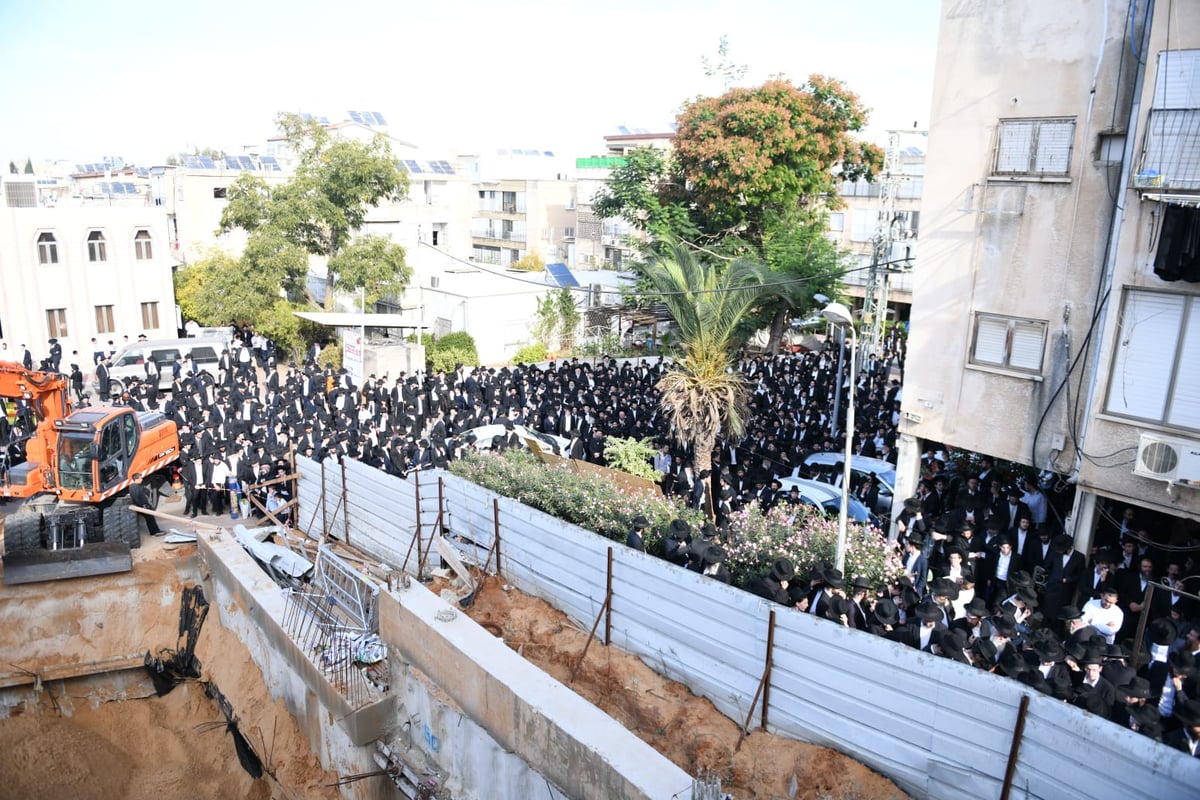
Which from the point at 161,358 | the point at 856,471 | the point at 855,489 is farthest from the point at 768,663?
the point at 161,358

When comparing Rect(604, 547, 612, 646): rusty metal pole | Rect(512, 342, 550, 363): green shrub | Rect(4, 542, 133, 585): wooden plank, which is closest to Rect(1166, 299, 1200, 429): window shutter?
Rect(604, 547, 612, 646): rusty metal pole

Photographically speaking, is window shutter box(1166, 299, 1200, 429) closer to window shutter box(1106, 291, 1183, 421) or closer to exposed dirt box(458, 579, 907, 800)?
window shutter box(1106, 291, 1183, 421)

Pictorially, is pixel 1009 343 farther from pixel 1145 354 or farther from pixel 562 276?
pixel 562 276

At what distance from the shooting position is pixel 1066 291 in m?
9.57

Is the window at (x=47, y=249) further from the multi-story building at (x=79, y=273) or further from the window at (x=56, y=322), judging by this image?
the window at (x=56, y=322)

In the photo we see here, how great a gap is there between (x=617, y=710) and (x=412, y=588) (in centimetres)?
251

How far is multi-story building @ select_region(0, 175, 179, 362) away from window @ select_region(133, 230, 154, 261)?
0.03m

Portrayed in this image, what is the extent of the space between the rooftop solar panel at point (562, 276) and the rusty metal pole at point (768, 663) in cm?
2324

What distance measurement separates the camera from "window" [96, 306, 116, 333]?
1053 inches

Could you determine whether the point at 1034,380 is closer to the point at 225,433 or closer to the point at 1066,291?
the point at 1066,291

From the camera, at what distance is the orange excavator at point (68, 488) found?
12.3 m

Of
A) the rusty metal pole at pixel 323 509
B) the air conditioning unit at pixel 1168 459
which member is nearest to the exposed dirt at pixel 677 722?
the rusty metal pole at pixel 323 509

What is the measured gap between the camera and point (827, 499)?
41.1 feet

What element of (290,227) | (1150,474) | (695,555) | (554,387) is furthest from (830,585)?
(290,227)
